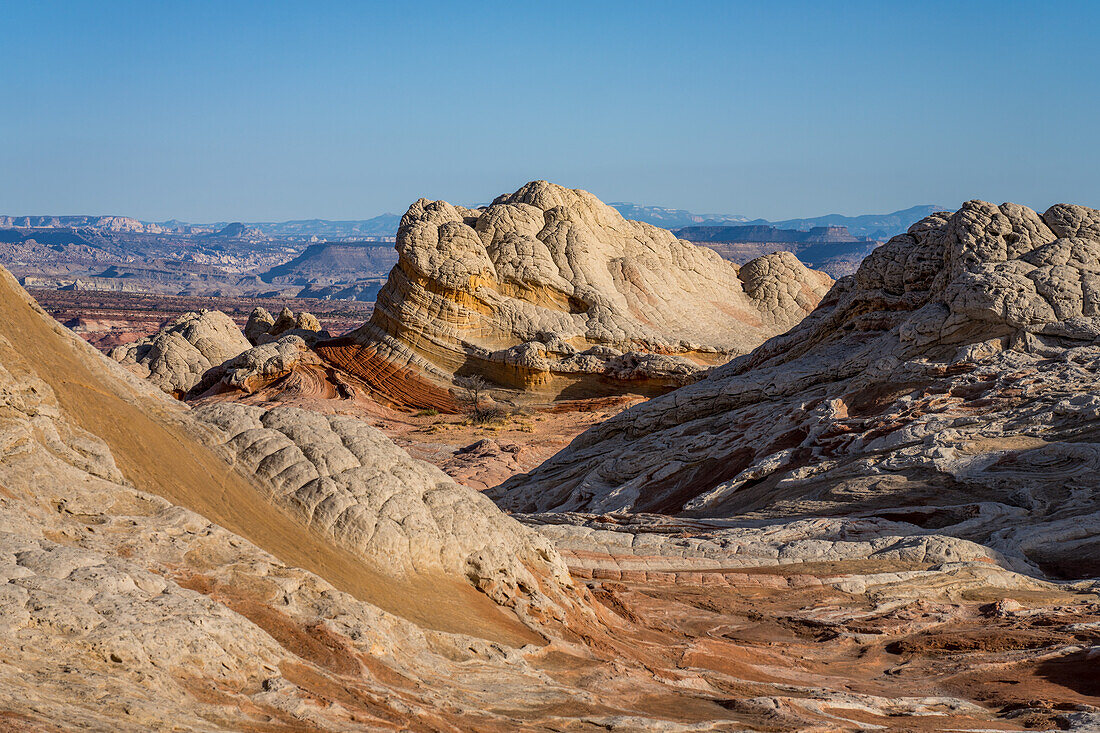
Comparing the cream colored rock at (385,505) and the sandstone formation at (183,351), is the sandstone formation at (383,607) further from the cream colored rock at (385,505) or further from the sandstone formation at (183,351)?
the sandstone formation at (183,351)

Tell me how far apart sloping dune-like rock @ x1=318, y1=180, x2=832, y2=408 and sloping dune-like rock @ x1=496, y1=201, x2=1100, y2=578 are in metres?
10.6

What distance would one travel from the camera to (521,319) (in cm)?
3025

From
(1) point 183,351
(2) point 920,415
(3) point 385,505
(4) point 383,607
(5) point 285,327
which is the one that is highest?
(2) point 920,415

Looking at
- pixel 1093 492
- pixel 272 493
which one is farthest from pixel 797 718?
pixel 1093 492

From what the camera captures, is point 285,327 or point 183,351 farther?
point 285,327

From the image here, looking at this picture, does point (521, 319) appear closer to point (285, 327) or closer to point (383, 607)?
point (285, 327)

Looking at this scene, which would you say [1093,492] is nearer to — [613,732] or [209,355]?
[613,732]

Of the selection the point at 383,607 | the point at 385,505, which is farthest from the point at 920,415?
the point at 383,607

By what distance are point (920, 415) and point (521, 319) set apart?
18267 mm

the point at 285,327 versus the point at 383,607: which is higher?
the point at 285,327

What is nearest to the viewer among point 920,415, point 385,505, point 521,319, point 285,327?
point 385,505

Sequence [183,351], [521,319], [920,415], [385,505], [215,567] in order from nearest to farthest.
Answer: [215,567], [385,505], [920,415], [521,319], [183,351]

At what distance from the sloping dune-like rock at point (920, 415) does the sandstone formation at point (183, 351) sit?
2079 centimetres

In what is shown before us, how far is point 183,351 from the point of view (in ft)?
116
